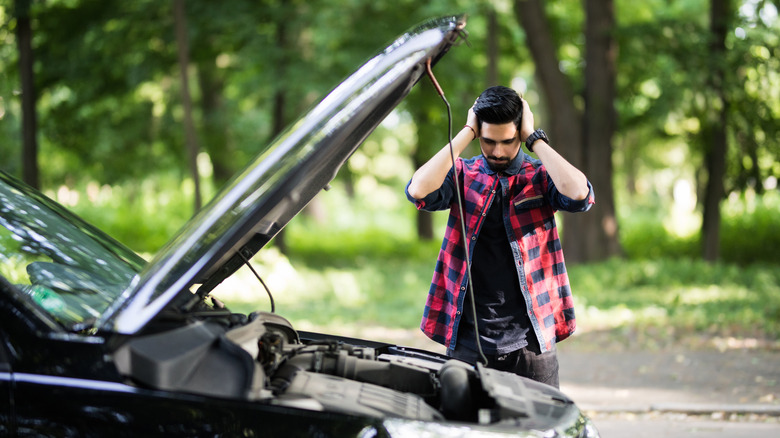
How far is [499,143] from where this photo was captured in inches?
126

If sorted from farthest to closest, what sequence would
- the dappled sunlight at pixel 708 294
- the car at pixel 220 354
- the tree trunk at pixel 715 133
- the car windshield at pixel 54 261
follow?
the tree trunk at pixel 715 133 < the dappled sunlight at pixel 708 294 < the car windshield at pixel 54 261 < the car at pixel 220 354

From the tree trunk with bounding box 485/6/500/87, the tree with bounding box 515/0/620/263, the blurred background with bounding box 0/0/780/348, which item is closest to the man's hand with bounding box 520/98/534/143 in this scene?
the blurred background with bounding box 0/0/780/348

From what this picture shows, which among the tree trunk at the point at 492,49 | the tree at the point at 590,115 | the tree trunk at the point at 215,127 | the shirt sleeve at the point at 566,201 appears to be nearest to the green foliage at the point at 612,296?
the tree at the point at 590,115

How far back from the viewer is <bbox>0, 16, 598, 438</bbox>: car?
85.5 inches

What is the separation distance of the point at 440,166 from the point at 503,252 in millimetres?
478

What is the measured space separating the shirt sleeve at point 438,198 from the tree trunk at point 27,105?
12.2 meters

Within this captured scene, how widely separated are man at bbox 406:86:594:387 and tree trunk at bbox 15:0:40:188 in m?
12.3

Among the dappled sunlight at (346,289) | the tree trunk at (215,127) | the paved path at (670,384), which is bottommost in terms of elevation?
the dappled sunlight at (346,289)

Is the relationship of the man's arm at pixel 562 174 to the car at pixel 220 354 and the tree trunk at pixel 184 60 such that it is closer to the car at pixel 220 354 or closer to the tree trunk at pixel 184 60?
the car at pixel 220 354

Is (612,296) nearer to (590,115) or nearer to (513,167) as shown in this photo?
(590,115)

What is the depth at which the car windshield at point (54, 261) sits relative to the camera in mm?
2639

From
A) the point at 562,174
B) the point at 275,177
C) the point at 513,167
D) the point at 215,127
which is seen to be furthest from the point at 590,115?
the point at 275,177

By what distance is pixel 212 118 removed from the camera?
19.9 metres

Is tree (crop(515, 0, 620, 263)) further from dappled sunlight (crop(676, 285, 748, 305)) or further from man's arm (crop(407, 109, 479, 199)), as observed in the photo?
man's arm (crop(407, 109, 479, 199))
